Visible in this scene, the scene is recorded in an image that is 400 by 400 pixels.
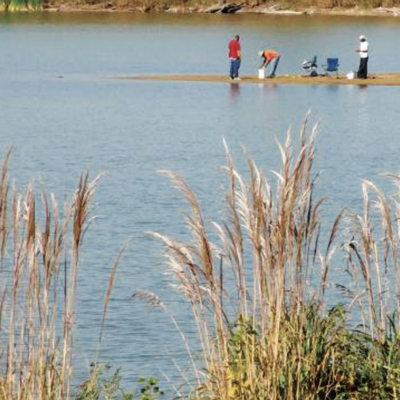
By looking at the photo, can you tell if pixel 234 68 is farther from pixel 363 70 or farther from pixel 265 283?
pixel 265 283

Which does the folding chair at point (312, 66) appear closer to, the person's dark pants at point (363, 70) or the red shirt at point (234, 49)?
the person's dark pants at point (363, 70)

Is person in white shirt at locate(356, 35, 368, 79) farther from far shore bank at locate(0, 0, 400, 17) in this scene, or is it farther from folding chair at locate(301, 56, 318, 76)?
far shore bank at locate(0, 0, 400, 17)

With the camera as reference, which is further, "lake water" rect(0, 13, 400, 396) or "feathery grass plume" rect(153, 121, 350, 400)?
"lake water" rect(0, 13, 400, 396)

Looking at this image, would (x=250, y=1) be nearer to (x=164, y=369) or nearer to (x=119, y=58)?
(x=119, y=58)

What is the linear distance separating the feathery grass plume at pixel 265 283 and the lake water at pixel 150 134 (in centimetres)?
105

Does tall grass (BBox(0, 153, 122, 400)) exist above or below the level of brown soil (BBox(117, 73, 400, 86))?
above

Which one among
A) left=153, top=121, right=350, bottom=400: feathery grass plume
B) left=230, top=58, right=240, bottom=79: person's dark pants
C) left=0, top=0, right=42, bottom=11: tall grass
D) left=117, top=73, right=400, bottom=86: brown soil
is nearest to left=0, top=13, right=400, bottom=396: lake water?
left=117, top=73, right=400, bottom=86: brown soil

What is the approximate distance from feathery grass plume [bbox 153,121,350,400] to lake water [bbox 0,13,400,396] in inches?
41.5

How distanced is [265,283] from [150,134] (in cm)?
2934

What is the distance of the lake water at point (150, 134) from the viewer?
1645cm

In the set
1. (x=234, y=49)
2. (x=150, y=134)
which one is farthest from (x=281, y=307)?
(x=234, y=49)

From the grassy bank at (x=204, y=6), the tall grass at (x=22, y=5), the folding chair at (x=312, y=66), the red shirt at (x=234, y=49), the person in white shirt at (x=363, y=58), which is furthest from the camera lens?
the grassy bank at (x=204, y=6)

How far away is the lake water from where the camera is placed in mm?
16453

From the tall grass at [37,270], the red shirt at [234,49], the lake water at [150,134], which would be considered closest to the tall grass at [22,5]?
the lake water at [150,134]
